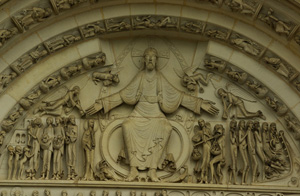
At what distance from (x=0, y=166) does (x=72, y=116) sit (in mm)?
1522

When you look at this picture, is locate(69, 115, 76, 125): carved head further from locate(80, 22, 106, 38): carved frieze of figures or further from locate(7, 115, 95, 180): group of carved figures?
locate(80, 22, 106, 38): carved frieze of figures

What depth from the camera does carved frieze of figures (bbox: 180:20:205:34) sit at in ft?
48.9

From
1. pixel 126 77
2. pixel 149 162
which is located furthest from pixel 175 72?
pixel 149 162


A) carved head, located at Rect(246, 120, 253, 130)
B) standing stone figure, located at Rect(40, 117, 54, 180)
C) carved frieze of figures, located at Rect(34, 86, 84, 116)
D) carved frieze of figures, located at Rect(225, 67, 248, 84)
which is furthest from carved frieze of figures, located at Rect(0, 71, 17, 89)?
carved head, located at Rect(246, 120, 253, 130)

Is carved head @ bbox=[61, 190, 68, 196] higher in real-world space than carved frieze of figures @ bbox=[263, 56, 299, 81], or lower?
lower

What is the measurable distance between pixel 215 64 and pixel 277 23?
1.37m

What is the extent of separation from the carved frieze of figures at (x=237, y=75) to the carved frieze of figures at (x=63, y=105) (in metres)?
2.74

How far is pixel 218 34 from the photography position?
14875mm

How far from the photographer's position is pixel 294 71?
1449 centimetres

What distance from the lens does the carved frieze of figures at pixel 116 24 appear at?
14.9 meters

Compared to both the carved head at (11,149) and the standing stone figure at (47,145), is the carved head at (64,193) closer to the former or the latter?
the standing stone figure at (47,145)

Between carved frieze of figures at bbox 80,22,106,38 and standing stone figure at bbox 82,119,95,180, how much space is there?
157 centimetres

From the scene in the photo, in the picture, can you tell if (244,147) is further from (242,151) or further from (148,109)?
(148,109)

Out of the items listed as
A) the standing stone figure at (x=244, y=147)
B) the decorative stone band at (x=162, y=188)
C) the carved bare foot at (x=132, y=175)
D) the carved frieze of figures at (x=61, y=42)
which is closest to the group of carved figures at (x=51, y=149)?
the decorative stone band at (x=162, y=188)
